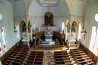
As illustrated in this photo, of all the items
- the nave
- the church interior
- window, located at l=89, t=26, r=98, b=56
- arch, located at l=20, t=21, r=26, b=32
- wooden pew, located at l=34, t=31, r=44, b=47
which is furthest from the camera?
wooden pew, located at l=34, t=31, r=44, b=47

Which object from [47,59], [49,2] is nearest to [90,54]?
[47,59]

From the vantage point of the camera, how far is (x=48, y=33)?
26609 mm

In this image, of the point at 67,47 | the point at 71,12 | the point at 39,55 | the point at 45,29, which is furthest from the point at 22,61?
the point at 45,29

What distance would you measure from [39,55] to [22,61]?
239 cm

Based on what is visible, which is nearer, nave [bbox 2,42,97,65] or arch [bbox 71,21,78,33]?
nave [bbox 2,42,97,65]

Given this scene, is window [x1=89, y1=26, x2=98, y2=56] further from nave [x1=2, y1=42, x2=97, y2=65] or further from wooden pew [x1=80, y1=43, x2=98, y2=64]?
nave [x1=2, y1=42, x2=97, y2=65]

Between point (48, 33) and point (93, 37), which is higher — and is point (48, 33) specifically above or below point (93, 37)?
above

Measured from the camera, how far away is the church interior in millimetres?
17422

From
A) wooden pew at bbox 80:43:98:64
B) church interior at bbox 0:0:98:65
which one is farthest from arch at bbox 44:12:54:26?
wooden pew at bbox 80:43:98:64

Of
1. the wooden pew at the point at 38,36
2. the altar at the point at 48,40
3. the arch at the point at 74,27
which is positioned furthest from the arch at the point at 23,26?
the arch at the point at 74,27

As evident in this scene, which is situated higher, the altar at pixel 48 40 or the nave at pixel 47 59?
the altar at pixel 48 40

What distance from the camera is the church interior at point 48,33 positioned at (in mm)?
17422

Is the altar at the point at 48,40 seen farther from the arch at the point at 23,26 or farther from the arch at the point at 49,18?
the arch at the point at 23,26

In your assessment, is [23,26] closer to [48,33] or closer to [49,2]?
[48,33]
